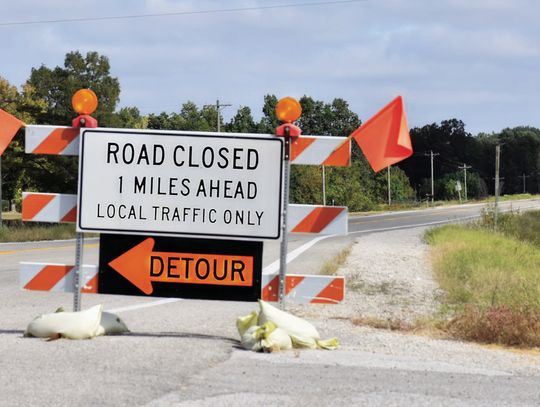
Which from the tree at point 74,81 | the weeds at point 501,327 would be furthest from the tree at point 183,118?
the weeds at point 501,327

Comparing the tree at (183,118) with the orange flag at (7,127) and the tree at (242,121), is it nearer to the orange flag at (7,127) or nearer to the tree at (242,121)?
the tree at (242,121)

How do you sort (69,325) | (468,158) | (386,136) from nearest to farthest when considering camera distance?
1. (69,325)
2. (386,136)
3. (468,158)

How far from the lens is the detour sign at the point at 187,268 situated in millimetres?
7023

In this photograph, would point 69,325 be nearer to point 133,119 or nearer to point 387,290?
point 387,290

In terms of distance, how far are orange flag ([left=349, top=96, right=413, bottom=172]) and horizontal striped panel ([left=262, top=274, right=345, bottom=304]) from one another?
1.03 metres

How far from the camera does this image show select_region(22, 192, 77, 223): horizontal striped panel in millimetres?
7159

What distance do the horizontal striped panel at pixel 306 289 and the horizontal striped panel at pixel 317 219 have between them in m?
0.39

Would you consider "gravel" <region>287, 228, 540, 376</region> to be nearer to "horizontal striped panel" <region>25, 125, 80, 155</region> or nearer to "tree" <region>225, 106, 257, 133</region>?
"horizontal striped panel" <region>25, 125, 80, 155</region>

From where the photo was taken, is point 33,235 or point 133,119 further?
point 133,119

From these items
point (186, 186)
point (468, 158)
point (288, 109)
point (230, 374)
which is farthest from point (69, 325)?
point (468, 158)

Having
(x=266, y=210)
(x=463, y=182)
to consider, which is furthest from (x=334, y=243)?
(x=463, y=182)

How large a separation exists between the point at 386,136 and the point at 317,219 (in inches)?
34.7

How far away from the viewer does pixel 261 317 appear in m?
6.67

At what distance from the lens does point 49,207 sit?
23.7 ft
